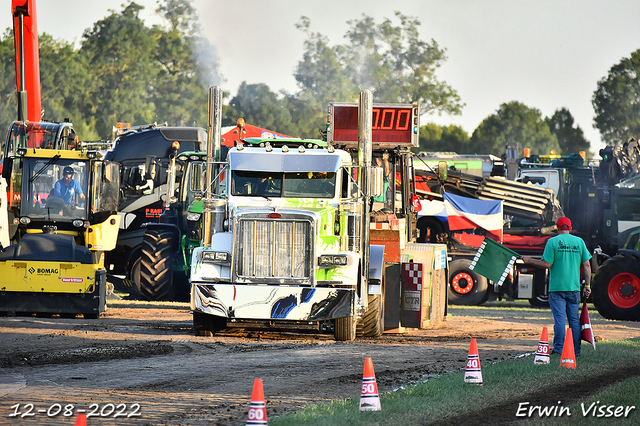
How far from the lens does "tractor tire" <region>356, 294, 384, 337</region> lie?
48.3ft

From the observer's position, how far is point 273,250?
13461mm

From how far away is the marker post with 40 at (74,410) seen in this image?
8.08m

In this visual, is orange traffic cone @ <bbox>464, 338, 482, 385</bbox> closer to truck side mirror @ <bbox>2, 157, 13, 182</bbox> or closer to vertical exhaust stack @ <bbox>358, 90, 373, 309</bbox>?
vertical exhaust stack @ <bbox>358, 90, 373, 309</bbox>

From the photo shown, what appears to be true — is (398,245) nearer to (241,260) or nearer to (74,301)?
(241,260)

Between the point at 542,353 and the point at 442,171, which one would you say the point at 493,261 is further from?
the point at 442,171

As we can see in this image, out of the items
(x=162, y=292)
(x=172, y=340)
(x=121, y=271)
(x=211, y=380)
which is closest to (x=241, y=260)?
(x=172, y=340)

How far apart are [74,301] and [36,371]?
18.3ft

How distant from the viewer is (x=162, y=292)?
20.3 metres

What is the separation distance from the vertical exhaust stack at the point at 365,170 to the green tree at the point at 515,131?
73.2 meters

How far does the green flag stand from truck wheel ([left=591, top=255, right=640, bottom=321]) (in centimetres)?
708

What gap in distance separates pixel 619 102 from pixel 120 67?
46.9m

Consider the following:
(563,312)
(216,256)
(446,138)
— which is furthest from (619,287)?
(446,138)

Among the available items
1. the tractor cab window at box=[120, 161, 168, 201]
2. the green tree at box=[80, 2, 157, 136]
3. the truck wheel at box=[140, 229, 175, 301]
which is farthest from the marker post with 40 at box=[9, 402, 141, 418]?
the green tree at box=[80, 2, 157, 136]

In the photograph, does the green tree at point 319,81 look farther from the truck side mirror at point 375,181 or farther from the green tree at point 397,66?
the truck side mirror at point 375,181
